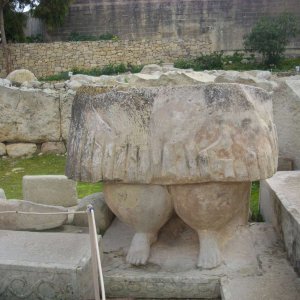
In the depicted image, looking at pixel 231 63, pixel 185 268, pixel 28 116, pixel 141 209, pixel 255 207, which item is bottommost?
pixel 231 63

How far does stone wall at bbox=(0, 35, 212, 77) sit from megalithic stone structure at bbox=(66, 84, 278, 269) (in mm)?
19370

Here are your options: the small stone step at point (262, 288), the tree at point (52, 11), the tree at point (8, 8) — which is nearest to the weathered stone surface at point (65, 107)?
the small stone step at point (262, 288)

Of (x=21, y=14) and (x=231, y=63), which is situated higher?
(x=21, y=14)

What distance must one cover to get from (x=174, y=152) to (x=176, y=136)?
0.26 ft

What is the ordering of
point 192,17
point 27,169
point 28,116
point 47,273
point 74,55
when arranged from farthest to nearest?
point 192,17 < point 74,55 < point 28,116 < point 27,169 < point 47,273

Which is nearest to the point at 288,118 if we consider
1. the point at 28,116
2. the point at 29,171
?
the point at 29,171

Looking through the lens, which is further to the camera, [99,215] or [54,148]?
[54,148]

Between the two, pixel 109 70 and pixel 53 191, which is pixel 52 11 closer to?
pixel 109 70

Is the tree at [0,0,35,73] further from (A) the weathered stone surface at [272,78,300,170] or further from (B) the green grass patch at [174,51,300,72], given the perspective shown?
(A) the weathered stone surface at [272,78,300,170]

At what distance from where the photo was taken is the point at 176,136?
93.4 inches

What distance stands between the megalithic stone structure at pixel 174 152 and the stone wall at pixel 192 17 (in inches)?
841

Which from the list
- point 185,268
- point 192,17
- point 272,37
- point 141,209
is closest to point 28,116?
point 141,209

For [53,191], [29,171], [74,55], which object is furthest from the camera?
[74,55]

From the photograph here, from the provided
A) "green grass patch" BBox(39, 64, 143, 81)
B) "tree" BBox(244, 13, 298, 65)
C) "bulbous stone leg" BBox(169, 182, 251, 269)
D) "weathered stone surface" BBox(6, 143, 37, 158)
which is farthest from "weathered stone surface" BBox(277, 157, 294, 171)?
"tree" BBox(244, 13, 298, 65)
